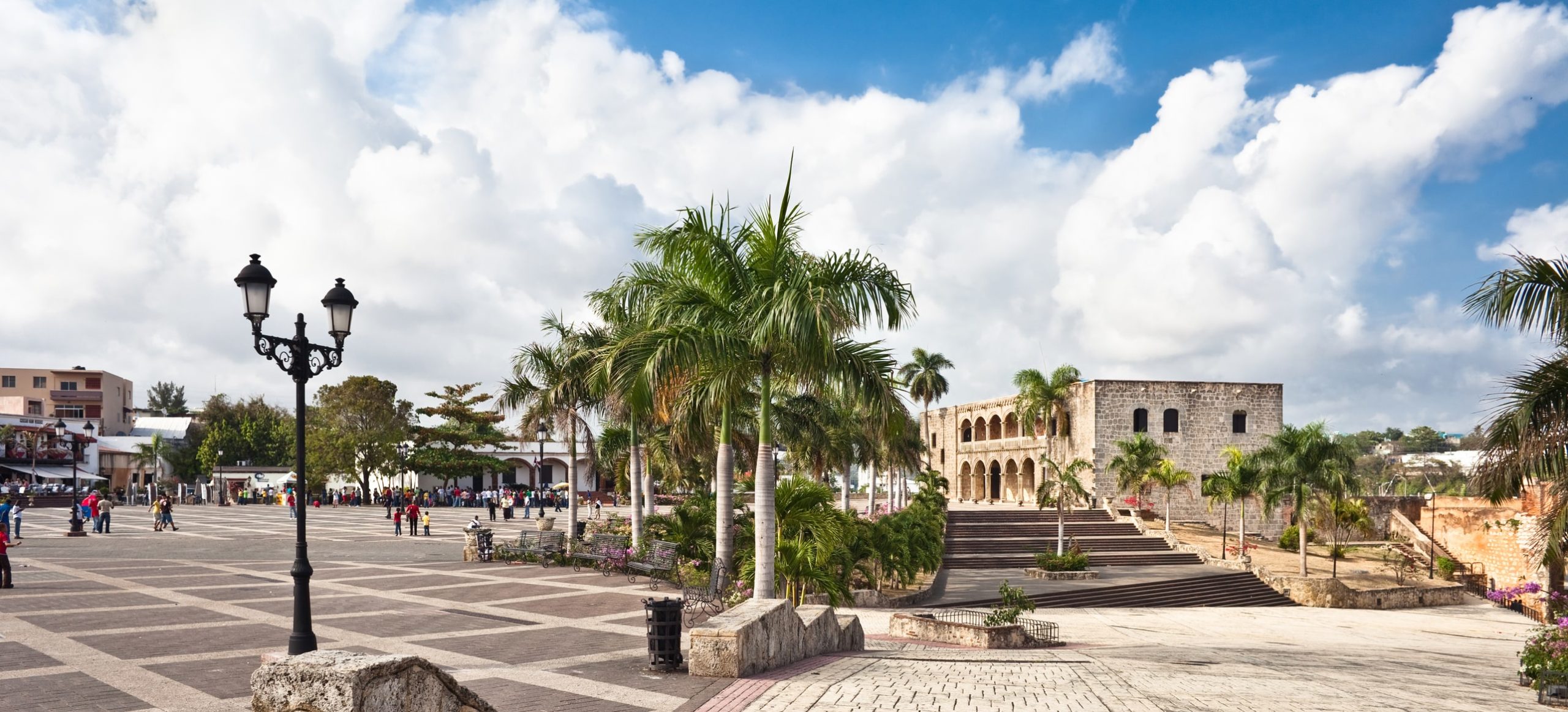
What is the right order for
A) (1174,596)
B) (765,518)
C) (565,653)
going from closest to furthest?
(565,653)
(765,518)
(1174,596)

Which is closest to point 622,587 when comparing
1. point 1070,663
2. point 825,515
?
point 825,515

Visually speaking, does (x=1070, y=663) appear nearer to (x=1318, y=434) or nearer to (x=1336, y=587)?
(x=1336, y=587)

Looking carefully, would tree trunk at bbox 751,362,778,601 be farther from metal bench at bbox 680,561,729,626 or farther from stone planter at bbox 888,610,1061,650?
stone planter at bbox 888,610,1061,650

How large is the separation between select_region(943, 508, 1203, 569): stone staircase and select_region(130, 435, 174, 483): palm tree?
2238 inches

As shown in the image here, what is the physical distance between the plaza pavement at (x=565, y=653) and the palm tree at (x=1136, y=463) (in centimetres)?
2106

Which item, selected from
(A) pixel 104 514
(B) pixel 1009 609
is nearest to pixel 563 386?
(B) pixel 1009 609

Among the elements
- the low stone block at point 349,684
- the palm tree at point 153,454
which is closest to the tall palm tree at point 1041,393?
the low stone block at point 349,684

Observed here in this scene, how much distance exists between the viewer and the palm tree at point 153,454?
6775cm

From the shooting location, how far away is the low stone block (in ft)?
17.6

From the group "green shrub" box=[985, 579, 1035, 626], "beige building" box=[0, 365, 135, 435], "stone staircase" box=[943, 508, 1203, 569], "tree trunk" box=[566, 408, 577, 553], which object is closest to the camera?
"green shrub" box=[985, 579, 1035, 626]

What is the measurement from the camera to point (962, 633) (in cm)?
1412

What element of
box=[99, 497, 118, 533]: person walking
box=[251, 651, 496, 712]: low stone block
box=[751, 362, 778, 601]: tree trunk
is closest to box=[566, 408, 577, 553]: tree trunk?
box=[751, 362, 778, 601]: tree trunk

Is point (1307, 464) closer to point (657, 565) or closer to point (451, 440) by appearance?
point (657, 565)

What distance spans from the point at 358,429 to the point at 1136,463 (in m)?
43.9
